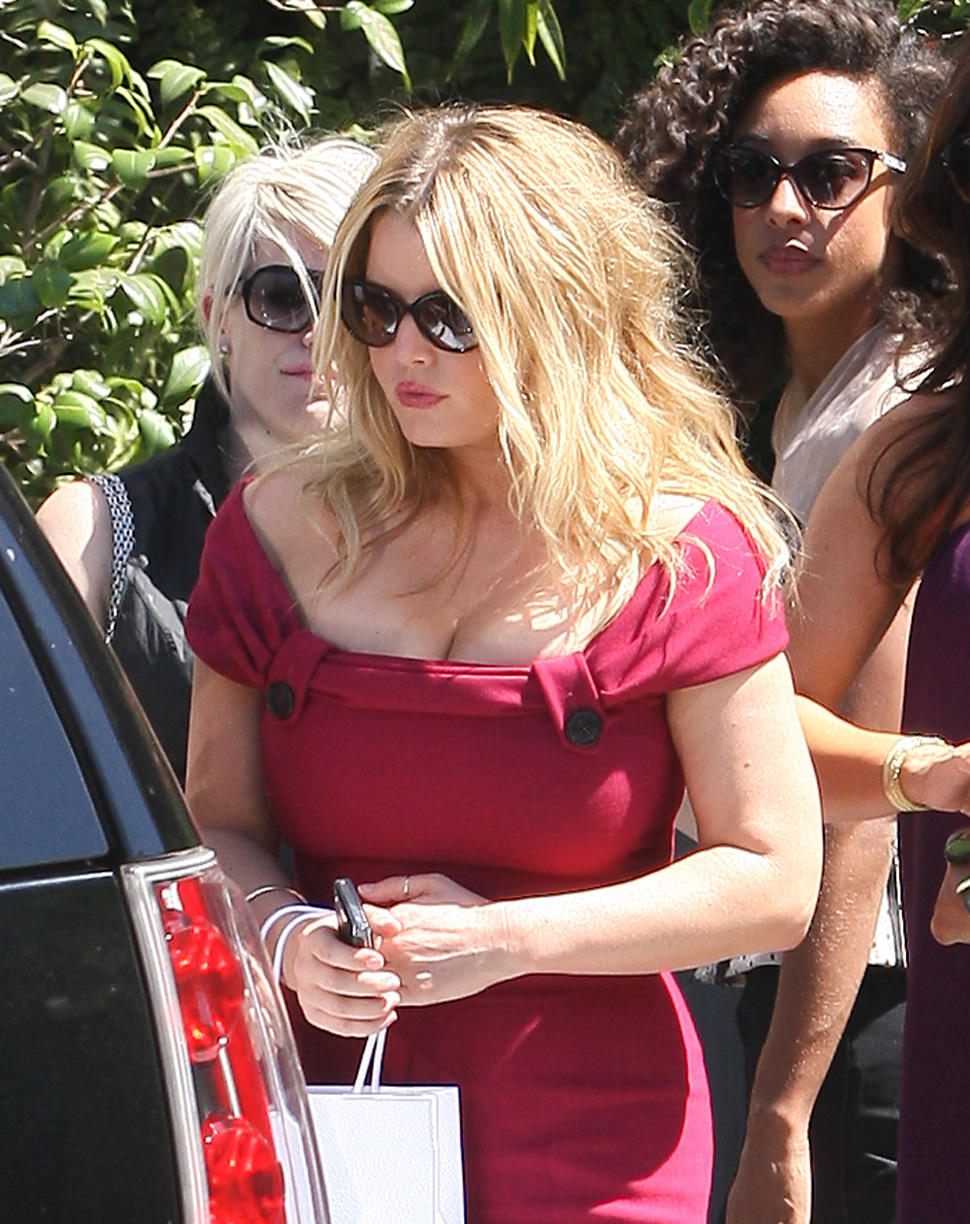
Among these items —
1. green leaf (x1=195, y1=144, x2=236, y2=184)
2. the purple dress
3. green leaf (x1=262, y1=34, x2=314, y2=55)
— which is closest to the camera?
the purple dress

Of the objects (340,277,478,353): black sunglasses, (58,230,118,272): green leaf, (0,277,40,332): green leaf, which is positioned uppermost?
(340,277,478,353): black sunglasses

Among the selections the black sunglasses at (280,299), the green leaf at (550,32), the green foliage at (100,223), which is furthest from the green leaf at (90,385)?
the green leaf at (550,32)

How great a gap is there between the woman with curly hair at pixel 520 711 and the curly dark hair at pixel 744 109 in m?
0.94

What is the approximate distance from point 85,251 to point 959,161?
158 cm

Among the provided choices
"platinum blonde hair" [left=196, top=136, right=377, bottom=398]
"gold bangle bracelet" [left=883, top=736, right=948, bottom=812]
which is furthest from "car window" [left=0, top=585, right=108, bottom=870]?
"platinum blonde hair" [left=196, top=136, right=377, bottom=398]

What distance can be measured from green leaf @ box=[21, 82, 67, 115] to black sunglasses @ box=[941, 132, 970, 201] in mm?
1707

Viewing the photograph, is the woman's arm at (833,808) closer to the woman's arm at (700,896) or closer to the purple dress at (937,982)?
the purple dress at (937,982)

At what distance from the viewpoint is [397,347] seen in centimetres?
184

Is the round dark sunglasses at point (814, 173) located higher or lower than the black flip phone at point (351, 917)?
higher

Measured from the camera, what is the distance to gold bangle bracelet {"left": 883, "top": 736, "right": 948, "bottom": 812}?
6.38ft

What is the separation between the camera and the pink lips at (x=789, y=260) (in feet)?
9.00

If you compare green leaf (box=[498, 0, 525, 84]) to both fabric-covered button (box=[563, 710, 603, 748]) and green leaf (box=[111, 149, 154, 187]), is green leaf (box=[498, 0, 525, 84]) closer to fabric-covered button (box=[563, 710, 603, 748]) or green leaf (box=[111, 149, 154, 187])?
green leaf (box=[111, 149, 154, 187])

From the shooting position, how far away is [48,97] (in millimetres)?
3266

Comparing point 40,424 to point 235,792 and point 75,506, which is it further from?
point 235,792
